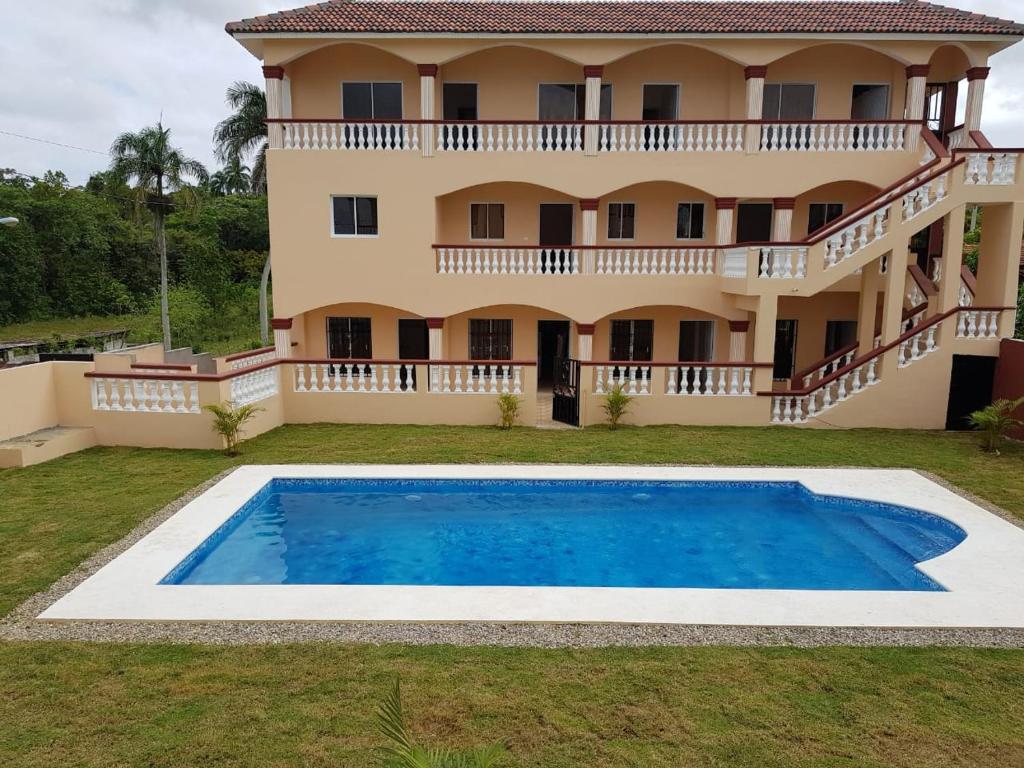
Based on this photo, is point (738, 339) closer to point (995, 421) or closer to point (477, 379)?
point (995, 421)

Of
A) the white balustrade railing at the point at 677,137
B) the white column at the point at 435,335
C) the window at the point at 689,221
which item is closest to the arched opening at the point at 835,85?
the white balustrade railing at the point at 677,137

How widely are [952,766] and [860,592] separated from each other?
9.76 ft

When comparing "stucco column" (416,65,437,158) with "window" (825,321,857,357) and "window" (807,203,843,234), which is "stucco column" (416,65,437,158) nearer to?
"window" (807,203,843,234)

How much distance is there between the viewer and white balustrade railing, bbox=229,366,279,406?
1346 centimetres

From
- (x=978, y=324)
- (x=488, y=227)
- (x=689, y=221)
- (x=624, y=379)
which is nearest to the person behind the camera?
(x=978, y=324)

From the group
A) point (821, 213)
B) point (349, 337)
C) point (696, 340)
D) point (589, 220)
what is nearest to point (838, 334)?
point (821, 213)

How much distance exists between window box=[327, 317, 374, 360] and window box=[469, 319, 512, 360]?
2.94 metres

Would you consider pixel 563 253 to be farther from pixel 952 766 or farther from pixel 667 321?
pixel 952 766

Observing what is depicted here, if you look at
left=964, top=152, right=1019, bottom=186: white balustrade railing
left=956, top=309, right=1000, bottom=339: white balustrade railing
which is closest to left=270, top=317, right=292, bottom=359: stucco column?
left=956, top=309, right=1000, bottom=339: white balustrade railing

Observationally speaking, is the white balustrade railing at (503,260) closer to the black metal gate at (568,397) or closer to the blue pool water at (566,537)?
the black metal gate at (568,397)

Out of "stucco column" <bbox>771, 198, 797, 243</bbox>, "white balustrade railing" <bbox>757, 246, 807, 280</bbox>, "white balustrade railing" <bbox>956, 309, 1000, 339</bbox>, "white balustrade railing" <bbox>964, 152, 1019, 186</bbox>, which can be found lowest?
"white balustrade railing" <bbox>956, 309, 1000, 339</bbox>

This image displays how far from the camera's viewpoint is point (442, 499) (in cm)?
1110

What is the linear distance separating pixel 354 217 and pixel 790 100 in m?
12.0

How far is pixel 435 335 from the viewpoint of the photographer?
684 inches
